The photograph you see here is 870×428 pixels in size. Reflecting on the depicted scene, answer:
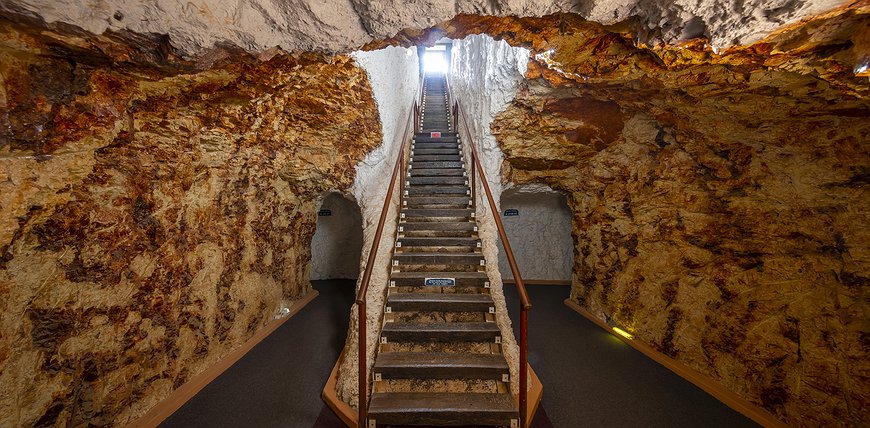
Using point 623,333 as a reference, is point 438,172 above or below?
above

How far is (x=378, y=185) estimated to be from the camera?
549 cm

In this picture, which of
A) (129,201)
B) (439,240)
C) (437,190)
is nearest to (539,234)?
(437,190)

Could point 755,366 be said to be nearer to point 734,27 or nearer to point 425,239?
point 734,27

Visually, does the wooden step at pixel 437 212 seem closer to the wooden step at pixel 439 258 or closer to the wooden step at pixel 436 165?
the wooden step at pixel 439 258

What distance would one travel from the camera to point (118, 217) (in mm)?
2820

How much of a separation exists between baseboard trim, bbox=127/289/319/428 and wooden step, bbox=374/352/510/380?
2393mm

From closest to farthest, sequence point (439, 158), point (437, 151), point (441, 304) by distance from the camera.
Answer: point (441, 304) < point (439, 158) < point (437, 151)

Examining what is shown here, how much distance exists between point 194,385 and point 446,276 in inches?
128

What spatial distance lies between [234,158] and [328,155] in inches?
60.6

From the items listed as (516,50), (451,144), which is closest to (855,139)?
(516,50)

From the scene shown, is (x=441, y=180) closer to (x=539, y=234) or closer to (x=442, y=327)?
(x=442, y=327)

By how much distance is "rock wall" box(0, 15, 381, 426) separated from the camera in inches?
74.9

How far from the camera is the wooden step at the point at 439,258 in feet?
12.9

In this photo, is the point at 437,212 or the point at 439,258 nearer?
the point at 439,258
